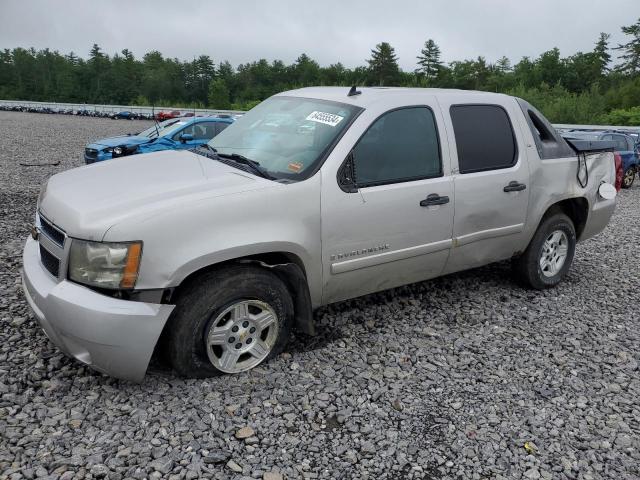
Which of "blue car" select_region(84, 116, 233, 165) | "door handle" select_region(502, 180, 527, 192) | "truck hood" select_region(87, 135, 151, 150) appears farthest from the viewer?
"truck hood" select_region(87, 135, 151, 150)

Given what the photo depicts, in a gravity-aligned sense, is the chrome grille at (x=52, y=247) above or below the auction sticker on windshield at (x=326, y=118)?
below

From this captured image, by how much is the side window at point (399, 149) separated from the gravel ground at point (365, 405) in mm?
1243

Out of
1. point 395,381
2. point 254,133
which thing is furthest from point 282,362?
point 254,133

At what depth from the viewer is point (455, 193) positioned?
403 cm

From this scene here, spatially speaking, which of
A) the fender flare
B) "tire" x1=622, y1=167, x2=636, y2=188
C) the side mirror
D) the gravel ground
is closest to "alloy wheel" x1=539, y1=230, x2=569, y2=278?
the gravel ground

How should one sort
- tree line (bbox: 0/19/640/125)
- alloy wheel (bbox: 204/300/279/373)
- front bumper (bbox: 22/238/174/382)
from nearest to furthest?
front bumper (bbox: 22/238/174/382)
alloy wheel (bbox: 204/300/279/373)
tree line (bbox: 0/19/640/125)

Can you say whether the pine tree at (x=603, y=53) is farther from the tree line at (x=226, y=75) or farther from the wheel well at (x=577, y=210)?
the wheel well at (x=577, y=210)

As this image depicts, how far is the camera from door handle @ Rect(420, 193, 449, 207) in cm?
385

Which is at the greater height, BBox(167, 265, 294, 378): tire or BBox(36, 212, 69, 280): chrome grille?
BBox(36, 212, 69, 280): chrome grille

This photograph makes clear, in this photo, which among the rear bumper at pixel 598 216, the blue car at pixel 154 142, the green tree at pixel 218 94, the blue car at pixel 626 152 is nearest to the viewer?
the rear bumper at pixel 598 216

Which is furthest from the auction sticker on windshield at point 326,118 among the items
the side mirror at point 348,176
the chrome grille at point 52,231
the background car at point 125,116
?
the background car at point 125,116

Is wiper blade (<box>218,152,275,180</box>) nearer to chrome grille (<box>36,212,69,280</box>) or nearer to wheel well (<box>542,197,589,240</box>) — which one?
chrome grille (<box>36,212,69,280</box>)

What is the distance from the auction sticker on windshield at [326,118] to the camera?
3711mm

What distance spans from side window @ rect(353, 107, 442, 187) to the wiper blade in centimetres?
61
